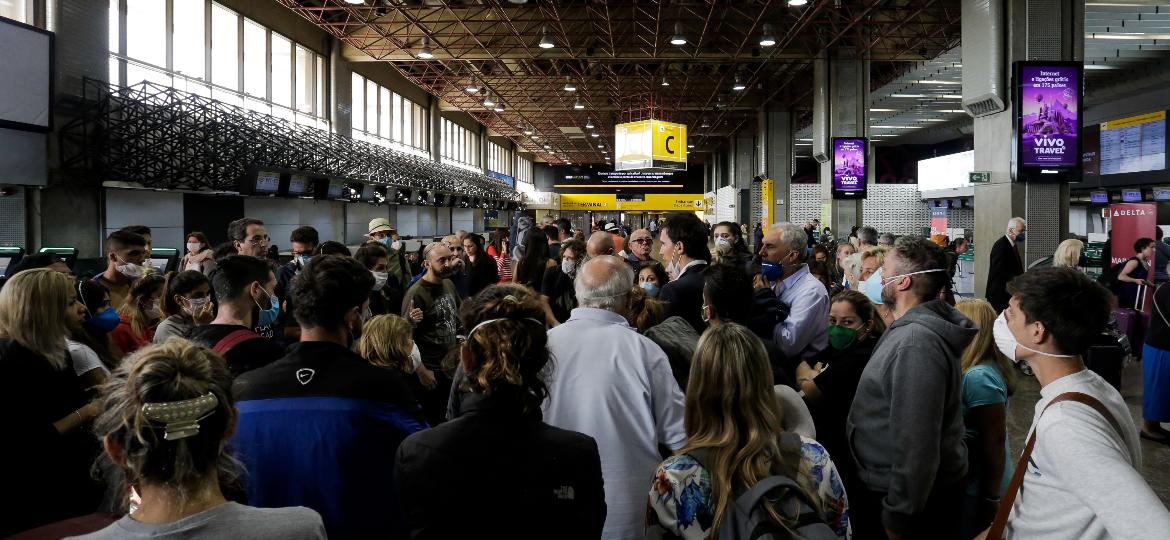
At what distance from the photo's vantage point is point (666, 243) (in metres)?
4.55

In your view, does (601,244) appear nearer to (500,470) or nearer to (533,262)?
(533,262)

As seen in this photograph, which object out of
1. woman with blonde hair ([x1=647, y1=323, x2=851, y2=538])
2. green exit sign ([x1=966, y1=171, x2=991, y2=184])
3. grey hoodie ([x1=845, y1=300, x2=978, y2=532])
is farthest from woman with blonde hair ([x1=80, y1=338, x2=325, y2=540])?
green exit sign ([x1=966, y1=171, x2=991, y2=184])

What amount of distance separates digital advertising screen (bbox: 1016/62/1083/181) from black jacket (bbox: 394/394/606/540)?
34.7 feet

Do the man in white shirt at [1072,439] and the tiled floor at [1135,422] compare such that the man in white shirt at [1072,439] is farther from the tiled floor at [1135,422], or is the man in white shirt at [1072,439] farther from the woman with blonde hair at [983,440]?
the tiled floor at [1135,422]

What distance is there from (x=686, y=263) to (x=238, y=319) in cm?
257

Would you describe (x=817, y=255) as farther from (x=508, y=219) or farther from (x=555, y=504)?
(x=508, y=219)

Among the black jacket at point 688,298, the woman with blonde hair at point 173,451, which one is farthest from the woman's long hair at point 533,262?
the woman with blonde hair at point 173,451

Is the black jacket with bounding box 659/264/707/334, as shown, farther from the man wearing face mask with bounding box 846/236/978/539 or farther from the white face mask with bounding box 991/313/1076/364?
the white face mask with bounding box 991/313/1076/364

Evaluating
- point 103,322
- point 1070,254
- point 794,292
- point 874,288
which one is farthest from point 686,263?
point 1070,254

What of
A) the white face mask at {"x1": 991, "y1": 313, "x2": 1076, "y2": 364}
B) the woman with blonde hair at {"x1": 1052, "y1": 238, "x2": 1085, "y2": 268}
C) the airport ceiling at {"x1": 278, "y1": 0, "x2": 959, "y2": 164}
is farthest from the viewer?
the airport ceiling at {"x1": 278, "y1": 0, "x2": 959, "y2": 164}

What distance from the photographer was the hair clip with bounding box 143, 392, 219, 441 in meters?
1.29

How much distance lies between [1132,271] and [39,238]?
1551cm

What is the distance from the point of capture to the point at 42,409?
2.63 m

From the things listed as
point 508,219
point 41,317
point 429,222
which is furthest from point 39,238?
point 508,219
